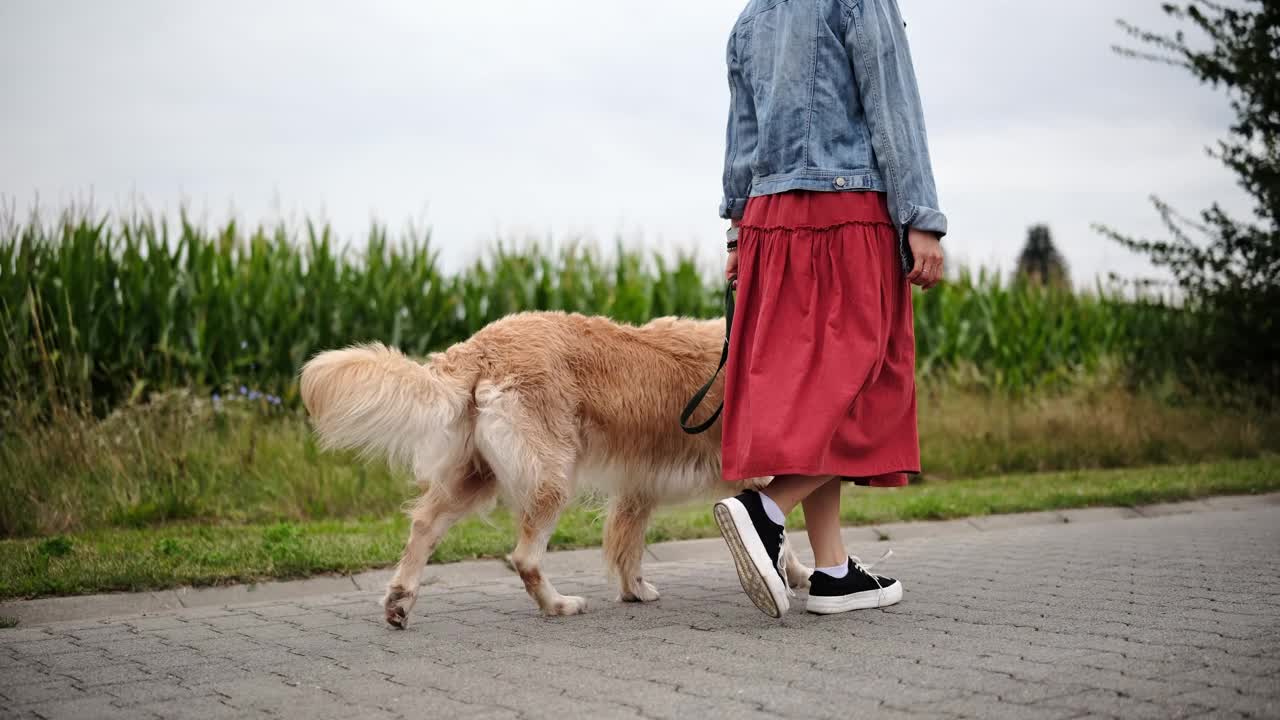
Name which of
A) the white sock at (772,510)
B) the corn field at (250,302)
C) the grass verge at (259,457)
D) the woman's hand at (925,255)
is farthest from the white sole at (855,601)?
the corn field at (250,302)

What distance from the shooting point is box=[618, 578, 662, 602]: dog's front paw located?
4.64m

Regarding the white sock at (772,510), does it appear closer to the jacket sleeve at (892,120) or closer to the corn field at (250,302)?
the jacket sleeve at (892,120)

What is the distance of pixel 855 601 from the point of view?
408 centimetres

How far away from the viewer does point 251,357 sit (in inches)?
378

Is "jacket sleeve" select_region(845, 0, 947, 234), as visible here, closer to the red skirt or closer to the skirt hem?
the red skirt

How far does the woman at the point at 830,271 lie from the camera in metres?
3.86

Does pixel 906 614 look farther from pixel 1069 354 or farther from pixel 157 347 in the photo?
pixel 1069 354

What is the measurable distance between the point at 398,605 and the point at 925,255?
2.30 m

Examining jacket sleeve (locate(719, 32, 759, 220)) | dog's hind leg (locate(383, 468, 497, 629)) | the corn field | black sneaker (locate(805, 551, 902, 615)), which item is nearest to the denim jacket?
jacket sleeve (locate(719, 32, 759, 220))

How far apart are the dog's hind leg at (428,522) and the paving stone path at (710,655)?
0.43 feet

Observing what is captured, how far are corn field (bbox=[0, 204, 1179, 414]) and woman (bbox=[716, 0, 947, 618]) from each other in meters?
5.99

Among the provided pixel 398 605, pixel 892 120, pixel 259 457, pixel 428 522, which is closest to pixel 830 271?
pixel 892 120

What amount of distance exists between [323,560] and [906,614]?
9.05 feet

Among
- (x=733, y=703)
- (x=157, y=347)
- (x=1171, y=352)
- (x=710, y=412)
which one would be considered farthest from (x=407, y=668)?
(x=1171, y=352)
